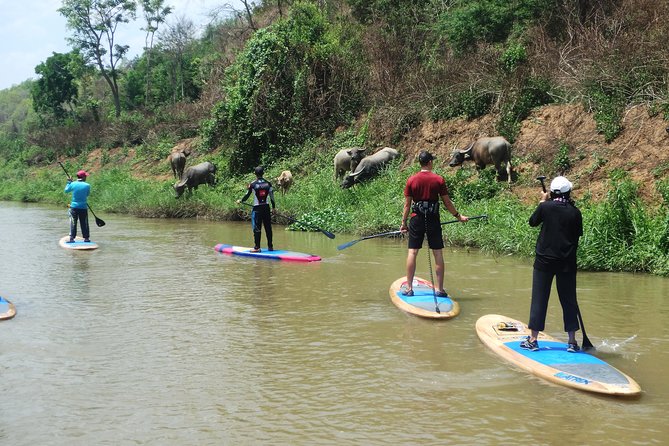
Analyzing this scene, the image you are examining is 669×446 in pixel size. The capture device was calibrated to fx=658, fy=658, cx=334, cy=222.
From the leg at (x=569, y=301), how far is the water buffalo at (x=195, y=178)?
704 inches

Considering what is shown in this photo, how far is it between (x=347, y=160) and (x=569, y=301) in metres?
13.5

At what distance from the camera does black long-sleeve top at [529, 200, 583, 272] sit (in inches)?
233

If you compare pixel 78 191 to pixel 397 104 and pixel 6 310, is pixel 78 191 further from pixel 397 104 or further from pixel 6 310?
pixel 397 104

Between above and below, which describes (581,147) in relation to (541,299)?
above

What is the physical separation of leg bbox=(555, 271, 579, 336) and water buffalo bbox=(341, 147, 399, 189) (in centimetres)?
1225

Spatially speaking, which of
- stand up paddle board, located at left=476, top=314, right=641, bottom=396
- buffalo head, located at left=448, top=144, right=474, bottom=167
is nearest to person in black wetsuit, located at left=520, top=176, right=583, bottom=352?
stand up paddle board, located at left=476, top=314, right=641, bottom=396

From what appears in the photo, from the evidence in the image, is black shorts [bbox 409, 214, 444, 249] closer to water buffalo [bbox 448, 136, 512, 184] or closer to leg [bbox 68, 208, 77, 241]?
water buffalo [bbox 448, 136, 512, 184]

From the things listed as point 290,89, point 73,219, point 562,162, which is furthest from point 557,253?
point 290,89

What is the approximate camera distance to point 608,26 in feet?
55.9

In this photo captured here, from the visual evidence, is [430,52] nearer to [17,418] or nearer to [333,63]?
[333,63]

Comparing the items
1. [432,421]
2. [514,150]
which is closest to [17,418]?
[432,421]

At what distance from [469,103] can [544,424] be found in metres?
14.7

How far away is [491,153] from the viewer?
15.1m

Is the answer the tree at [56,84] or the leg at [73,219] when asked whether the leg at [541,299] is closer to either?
the leg at [73,219]
